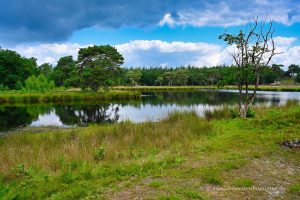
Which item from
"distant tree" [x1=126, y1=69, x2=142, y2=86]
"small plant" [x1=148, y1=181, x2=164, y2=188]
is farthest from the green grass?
"distant tree" [x1=126, y1=69, x2=142, y2=86]

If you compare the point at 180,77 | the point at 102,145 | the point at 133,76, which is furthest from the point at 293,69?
the point at 102,145

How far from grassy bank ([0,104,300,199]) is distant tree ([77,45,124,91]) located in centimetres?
3303

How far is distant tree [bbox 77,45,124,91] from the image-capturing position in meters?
44.1

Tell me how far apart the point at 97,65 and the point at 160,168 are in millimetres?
39810

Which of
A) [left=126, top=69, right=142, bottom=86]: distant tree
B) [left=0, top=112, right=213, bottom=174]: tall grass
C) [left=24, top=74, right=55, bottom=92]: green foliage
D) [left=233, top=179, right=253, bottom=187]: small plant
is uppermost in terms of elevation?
[left=126, top=69, right=142, bottom=86]: distant tree

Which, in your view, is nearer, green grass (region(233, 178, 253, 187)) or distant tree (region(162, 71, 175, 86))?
green grass (region(233, 178, 253, 187))

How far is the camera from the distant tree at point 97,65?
44112mm

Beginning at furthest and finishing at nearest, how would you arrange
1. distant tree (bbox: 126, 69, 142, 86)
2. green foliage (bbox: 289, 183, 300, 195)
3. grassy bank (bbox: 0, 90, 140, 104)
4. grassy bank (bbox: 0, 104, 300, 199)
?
distant tree (bbox: 126, 69, 142, 86)
grassy bank (bbox: 0, 90, 140, 104)
grassy bank (bbox: 0, 104, 300, 199)
green foliage (bbox: 289, 183, 300, 195)

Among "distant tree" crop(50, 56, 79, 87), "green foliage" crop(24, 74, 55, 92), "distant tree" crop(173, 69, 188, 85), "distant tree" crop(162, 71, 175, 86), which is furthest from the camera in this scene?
"distant tree" crop(162, 71, 175, 86)

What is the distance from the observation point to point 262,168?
6.79 meters

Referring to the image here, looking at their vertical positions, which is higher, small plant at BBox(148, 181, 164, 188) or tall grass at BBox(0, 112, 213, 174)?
small plant at BBox(148, 181, 164, 188)

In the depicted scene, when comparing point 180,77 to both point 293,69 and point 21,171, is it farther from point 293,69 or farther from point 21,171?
point 21,171

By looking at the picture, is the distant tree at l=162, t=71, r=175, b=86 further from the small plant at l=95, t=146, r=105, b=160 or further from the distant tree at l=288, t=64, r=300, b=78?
the small plant at l=95, t=146, r=105, b=160

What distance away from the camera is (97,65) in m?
45.2
